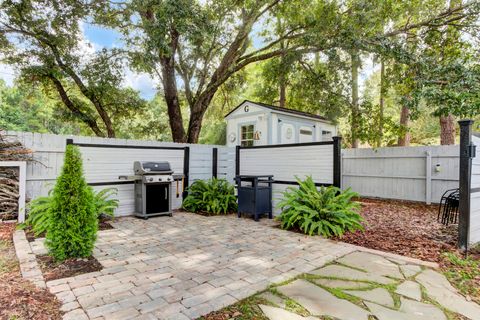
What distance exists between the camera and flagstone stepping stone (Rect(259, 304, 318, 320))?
6.10 ft

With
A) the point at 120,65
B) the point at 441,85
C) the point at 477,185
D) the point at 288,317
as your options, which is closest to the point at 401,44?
the point at 441,85

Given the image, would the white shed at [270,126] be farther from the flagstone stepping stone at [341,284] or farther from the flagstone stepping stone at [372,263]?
the flagstone stepping stone at [341,284]

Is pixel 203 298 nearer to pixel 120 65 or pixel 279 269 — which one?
pixel 279 269

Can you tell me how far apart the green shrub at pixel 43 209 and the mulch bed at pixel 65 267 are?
0.50 metres

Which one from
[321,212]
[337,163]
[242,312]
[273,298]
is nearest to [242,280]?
[273,298]

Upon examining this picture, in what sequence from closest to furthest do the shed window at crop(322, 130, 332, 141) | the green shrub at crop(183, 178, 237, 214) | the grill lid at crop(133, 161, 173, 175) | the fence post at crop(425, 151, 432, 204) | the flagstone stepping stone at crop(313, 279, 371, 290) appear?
1. the flagstone stepping stone at crop(313, 279, 371, 290)
2. the grill lid at crop(133, 161, 173, 175)
3. the green shrub at crop(183, 178, 237, 214)
4. the fence post at crop(425, 151, 432, 204)
5. the shed window at crop(322, 130, 332, 141)

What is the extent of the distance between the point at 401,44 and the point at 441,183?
352 cm

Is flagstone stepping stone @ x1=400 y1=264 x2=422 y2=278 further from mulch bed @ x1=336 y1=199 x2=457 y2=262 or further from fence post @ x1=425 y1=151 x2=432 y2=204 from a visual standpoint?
fence post @ x1=425 y1=151 x2=432 y2=204

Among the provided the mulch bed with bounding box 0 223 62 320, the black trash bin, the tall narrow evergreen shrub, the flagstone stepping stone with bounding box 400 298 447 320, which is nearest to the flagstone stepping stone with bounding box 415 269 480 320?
the flagstone stepping stone with bounding box 400 298 447 320

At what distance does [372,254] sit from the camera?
327 centimetres

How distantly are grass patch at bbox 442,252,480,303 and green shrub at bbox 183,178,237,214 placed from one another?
3.89 m

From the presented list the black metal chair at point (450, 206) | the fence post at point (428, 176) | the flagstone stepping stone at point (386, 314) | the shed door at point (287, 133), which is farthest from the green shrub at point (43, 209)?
the fence post at point (428, 176)

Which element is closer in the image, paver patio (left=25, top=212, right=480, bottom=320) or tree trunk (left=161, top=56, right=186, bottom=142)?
paver patio (left=25, top=212, right=480, bottom=320)

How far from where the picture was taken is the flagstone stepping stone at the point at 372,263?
272cm
